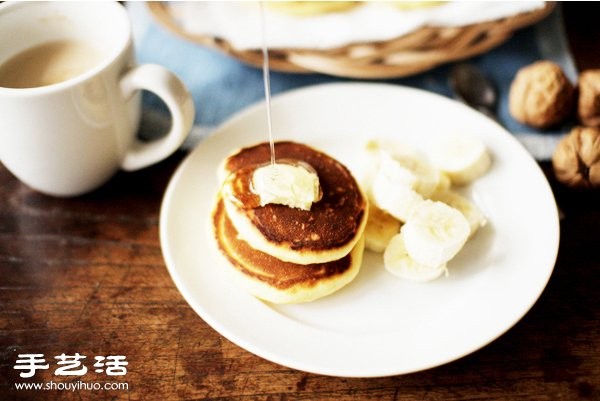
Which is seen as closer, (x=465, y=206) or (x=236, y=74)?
(x=465, y=206)

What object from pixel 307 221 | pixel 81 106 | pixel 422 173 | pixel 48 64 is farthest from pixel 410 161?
pixel 48 64

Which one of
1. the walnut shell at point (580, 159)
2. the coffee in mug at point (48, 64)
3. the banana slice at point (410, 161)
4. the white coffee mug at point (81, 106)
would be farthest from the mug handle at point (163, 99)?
the walnut shell at point (580, 159)

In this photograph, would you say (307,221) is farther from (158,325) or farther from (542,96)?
(542,96)

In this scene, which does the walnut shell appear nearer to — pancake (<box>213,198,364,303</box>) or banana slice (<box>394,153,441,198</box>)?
banana slice (<box>394,153,441,198</box>)

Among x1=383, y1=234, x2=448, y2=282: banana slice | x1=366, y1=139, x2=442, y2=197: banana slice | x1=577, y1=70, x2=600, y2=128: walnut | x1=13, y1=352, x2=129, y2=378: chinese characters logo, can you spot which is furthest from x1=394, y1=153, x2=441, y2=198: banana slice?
x1=13, y1=352, x2=129, y2=378: chinese characters logo

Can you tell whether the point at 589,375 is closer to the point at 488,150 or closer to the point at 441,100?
the point at 488,150

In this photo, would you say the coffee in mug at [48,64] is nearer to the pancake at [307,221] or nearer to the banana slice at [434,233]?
the pancake at [307,221]
